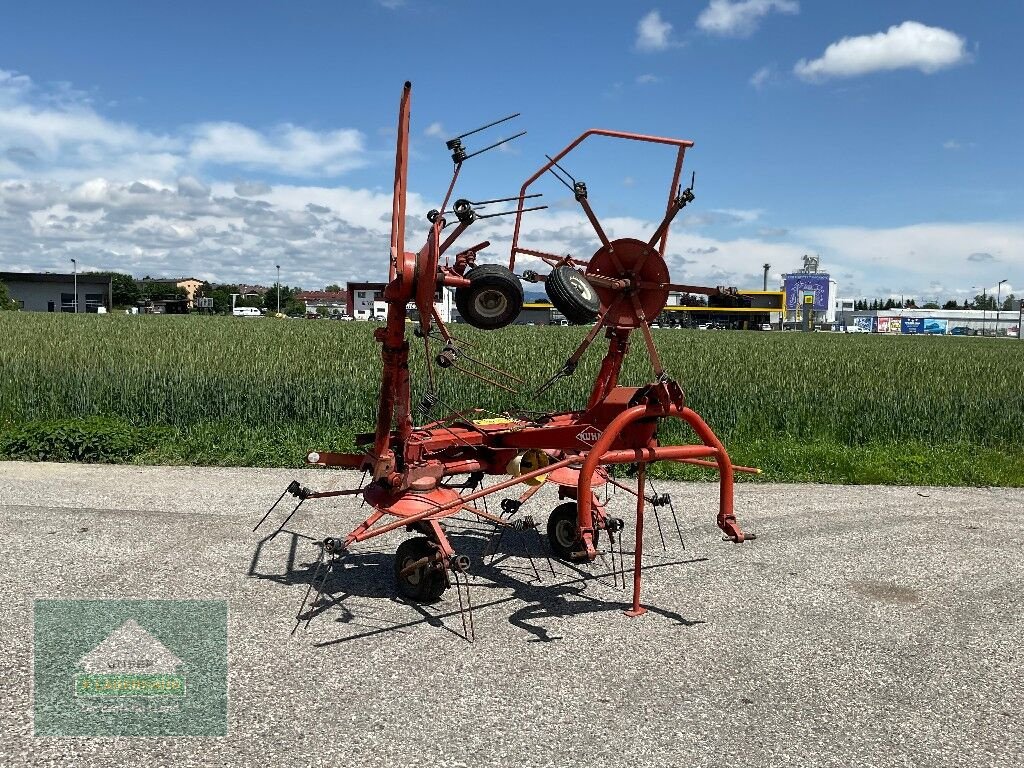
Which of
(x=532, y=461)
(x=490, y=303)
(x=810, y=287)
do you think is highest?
(x=810, y=287)

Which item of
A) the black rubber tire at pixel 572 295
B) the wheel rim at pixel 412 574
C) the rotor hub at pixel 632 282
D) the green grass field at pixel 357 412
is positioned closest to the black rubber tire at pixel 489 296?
the black rubber tire at pixel 572 295

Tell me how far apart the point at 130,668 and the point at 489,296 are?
3.09m

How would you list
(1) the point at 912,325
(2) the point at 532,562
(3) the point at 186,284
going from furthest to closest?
(3) the point at 186,284 → (1) the point at 912,325 → (2) the point at 532,562

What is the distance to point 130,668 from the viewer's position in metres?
4.65

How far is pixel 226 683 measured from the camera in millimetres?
4500

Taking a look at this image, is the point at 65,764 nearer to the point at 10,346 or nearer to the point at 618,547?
the point at 618,547

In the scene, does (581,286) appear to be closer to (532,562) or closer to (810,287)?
(532,562)

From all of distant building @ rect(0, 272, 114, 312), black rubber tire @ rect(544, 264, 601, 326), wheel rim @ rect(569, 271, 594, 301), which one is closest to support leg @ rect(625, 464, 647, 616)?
black rubber tire @ rect(544, 264, 601, 326)

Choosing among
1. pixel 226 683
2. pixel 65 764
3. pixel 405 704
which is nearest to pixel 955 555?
pixel 405 704

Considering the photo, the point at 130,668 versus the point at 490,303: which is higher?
the point at 490,303

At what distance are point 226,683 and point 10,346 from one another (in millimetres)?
17820

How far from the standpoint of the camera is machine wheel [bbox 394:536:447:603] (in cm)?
569

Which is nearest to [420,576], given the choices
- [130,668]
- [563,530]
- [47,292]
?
[563,530]

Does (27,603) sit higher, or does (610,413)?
(610,413)
